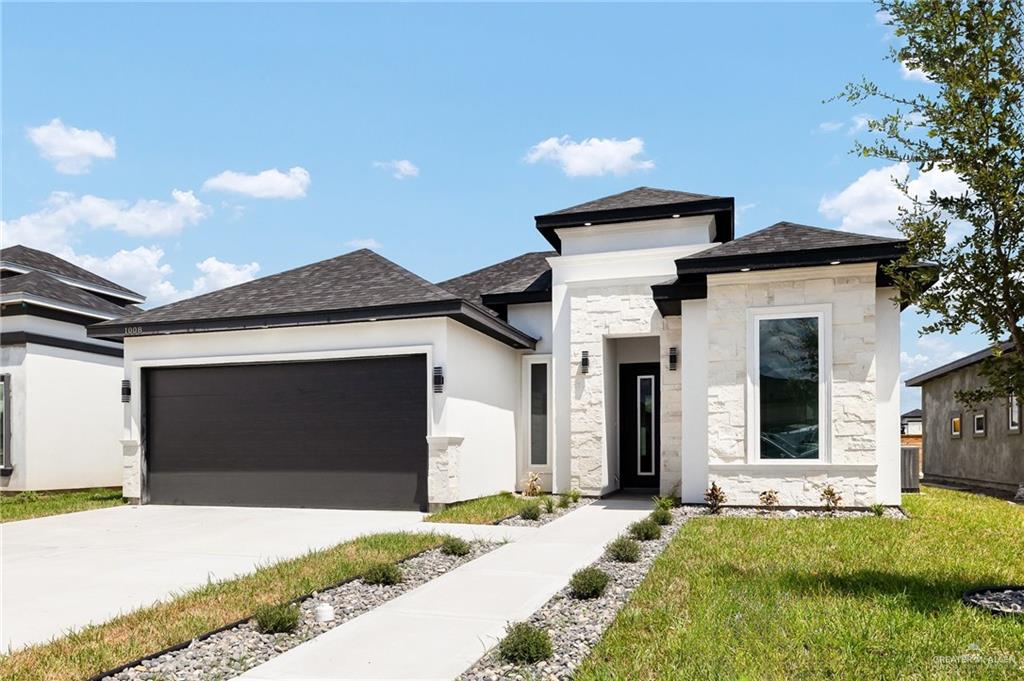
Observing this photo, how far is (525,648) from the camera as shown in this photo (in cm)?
444

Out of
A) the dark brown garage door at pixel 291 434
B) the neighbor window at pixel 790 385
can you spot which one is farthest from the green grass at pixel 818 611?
the dark brown garage door at pixel 291 434

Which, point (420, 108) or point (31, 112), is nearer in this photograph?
point (31, 112)

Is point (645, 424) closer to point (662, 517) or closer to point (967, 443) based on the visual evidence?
point (662, 517)

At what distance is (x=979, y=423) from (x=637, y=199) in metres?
11.6

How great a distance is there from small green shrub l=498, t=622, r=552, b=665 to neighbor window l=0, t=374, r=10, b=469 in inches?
582

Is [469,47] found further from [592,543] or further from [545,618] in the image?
[545,618]

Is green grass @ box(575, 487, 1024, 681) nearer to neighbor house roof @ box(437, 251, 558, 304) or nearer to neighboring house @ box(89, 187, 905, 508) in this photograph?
neighboring house @ box(89, 187, 905, 508)

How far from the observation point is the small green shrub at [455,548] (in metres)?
8.05

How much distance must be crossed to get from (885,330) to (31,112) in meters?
12.9

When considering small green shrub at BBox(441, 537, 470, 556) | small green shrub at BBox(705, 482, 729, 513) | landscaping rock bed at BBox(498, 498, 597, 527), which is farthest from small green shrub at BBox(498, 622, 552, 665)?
small green shrub at BBox(705, 482, 729, 513)

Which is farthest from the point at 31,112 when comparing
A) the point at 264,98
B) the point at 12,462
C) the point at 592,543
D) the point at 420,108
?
the point at 592,543

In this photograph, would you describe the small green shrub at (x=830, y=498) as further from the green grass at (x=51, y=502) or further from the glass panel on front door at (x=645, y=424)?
the green grass at (x=51, y=502)

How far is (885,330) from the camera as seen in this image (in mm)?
11516

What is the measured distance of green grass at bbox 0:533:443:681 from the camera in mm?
4469
